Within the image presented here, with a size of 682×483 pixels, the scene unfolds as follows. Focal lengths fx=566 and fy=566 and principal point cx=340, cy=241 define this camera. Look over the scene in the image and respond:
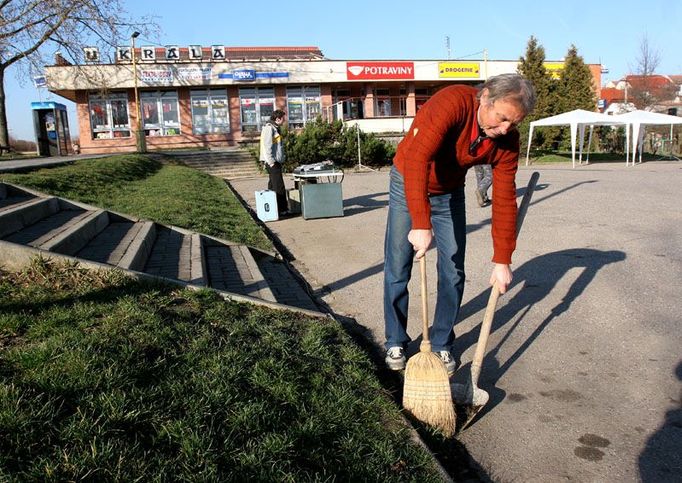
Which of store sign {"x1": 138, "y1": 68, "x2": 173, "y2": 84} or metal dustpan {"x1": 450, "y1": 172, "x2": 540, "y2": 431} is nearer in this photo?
metal dustpan {"x1": 450, "y1": 172, "x2": 540, "y2": 431}

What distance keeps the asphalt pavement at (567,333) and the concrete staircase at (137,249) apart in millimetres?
618

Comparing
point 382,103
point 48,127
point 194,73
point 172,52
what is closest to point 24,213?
point 48,127

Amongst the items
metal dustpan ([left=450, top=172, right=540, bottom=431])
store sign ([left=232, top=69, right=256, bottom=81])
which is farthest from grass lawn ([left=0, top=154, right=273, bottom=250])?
store sign ([left=232, top=69, right=256, bottom=81])

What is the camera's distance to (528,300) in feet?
17.5

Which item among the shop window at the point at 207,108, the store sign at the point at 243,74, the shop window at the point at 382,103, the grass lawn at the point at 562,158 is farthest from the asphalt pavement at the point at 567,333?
the shop window at the point at 382,103

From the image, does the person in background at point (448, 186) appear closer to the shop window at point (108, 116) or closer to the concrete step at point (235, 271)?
the concrete step at point (235, 271)

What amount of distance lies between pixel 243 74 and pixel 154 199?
93.3 ft

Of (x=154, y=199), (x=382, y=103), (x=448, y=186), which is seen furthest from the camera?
(x=382, y=103)

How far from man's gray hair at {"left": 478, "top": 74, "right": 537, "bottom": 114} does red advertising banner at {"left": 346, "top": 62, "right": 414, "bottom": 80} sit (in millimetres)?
38092

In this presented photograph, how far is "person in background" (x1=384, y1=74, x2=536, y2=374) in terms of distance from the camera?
295 cm

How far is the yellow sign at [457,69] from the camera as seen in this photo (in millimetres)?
41594

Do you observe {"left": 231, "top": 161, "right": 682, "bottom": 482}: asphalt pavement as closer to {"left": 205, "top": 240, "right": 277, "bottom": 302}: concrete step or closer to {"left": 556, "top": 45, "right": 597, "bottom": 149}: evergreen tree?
{"left": 205, "top": 240, "right": 277, "bottom": 302}: concrete step

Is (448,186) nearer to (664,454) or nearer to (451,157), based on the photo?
(451,157)

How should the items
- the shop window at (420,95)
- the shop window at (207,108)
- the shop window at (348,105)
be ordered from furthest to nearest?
the shop window at (420,95)
the shop window at (348,105)
the shop window at (207,108)
